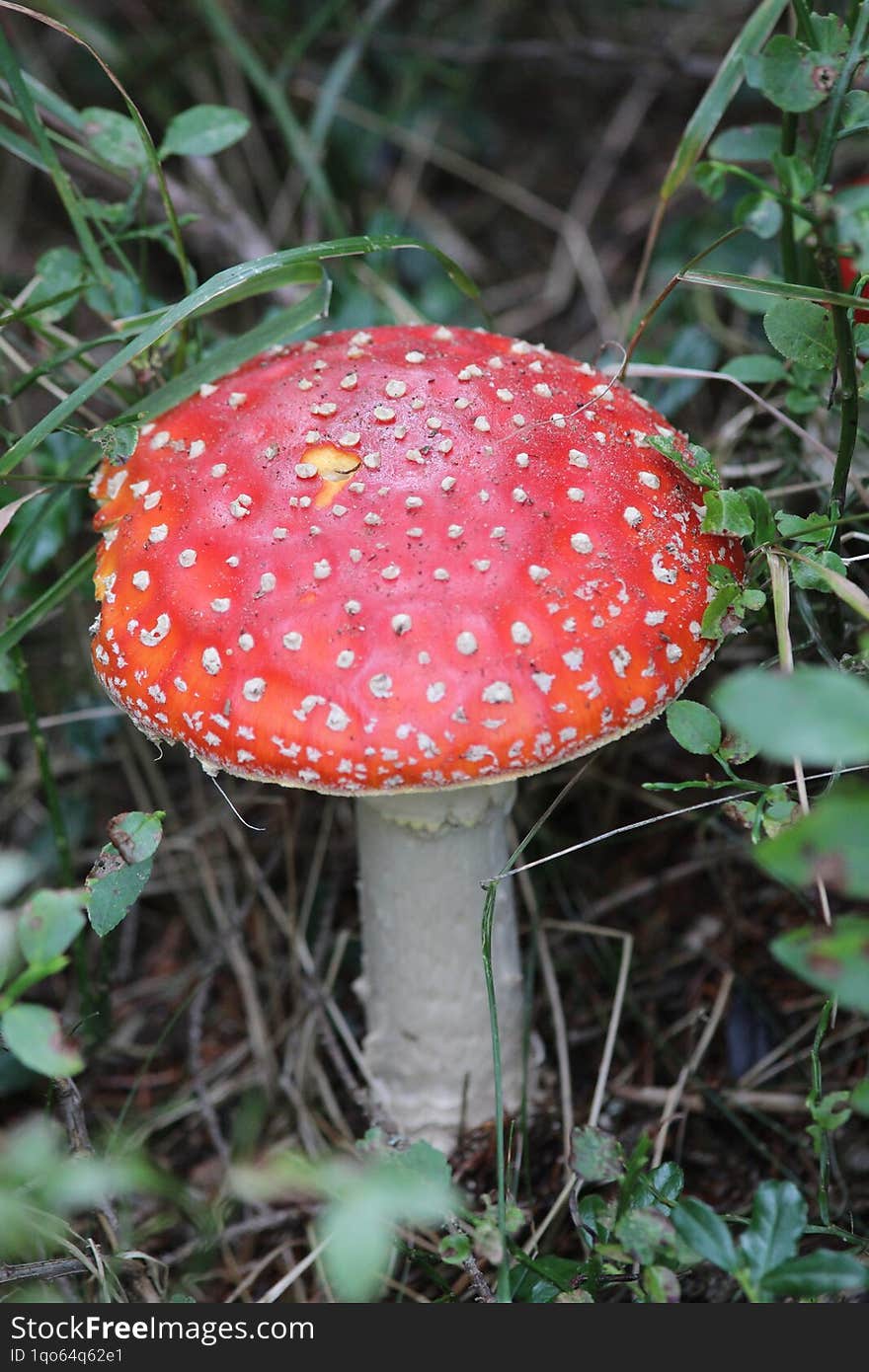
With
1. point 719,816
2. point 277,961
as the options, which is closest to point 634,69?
point 719,816

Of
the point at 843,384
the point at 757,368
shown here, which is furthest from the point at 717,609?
the point at 757,368

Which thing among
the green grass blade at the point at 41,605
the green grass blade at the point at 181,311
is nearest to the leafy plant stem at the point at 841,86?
the green grass blade at the point at 181,311

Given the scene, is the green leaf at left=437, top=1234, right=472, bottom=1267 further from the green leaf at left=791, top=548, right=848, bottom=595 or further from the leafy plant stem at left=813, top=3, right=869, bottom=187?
the leafy plant stem at left=813, top=3, right=869, bottom=187

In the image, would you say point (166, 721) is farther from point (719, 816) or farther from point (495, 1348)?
point (719, 816)

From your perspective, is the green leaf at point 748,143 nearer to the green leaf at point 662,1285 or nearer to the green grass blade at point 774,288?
the green grass blade at point 774,288

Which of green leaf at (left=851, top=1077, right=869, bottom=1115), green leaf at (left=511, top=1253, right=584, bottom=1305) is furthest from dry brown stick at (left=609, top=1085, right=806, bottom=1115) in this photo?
green leaf at (left=851, top=1077, right=869, bottom=1115)

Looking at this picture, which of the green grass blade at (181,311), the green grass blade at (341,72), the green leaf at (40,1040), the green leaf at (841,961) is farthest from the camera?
the green grass blade at (341,72)

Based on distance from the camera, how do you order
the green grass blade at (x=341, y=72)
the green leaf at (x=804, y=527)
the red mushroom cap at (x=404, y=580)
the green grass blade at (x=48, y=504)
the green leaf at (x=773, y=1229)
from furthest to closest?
the green grass blade at (x=341, y=72) → the green grass blade at (x=48, y=504) → the green leaf at (x=804, y=527) → the red mushroom cap at (x=404, y=580) → the green leaf at (x=773, y=1229)
